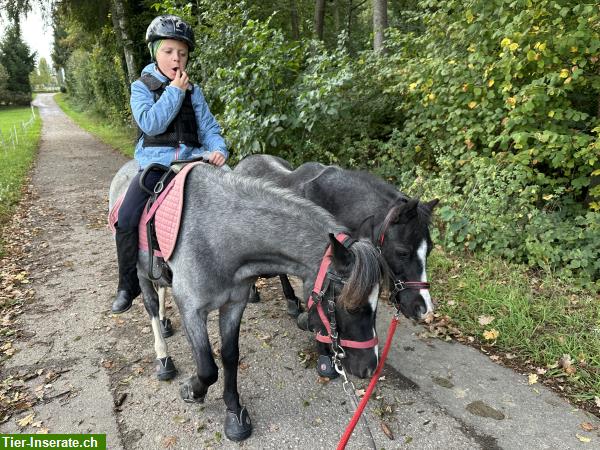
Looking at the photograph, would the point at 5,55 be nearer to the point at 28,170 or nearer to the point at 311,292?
the point at 28,170

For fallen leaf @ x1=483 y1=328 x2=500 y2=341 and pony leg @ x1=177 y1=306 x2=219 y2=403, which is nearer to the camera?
pony leg @ x1=177 y1=306 x2=219 y2=403

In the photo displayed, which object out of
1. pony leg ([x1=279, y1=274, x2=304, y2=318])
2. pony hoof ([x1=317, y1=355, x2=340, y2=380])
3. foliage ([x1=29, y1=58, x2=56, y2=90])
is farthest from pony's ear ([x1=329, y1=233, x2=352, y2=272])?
foliage ([x1=29, y1=58, x2=56, y2=90])

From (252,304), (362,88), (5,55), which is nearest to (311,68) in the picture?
(362,88)

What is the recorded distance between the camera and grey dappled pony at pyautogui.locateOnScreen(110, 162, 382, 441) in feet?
6.73

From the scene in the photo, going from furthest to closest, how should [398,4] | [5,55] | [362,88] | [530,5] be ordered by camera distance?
[5,55]
[398,4]
[362,88]
[530,5]

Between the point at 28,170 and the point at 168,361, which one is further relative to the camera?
the point at 28,170

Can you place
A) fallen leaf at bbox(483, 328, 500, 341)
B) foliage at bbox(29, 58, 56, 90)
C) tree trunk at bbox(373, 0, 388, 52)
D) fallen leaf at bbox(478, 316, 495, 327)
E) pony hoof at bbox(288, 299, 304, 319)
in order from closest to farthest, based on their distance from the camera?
fallen leaf at bbox(483, 328, 500, 341) < fallen leaf at bbox(478, 316, 495, 327) < pony hoof at bbox(288, 299, 304, 319) < tree trunk at bbox(373, 0, 388, 52) < foliage at bbox(29, 58, 56, 90)

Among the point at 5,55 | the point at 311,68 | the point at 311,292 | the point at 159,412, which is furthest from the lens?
the point at 5,55

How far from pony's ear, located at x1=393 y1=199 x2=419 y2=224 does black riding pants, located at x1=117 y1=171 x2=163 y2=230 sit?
1.88 metres

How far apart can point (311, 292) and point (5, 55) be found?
71.2 metres

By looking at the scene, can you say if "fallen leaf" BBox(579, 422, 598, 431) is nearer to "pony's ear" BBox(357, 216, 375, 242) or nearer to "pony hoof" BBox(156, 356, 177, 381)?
"pony's ear" BBox(357, 216, 375, 242)

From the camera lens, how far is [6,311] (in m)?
4.52

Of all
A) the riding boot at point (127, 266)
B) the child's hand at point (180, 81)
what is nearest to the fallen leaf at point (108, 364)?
the riding boot at point (127, 266)

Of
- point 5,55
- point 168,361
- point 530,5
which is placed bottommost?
point 168,361
